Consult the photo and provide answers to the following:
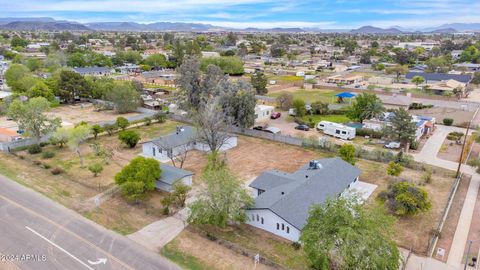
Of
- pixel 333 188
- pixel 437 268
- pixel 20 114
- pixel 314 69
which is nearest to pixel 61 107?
pixel 20 114

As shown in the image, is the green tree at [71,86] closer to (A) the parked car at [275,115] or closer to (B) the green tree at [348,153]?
(A) the parked car at [275,115]

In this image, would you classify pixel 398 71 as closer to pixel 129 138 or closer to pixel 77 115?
pixel 129 138

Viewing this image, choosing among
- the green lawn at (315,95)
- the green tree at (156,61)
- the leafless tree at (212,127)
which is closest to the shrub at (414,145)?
the leafless tree at (212,127)

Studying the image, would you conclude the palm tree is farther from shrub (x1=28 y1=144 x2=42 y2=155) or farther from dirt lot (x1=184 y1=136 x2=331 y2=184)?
shrub (x1=28 y1=144 x2=42 y2=155)

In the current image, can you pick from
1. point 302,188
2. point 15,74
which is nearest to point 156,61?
point 15,74

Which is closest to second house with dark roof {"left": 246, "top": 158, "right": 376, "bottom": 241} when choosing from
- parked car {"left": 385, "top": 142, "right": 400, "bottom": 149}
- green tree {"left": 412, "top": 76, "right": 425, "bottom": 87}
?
parked car {"left": 385, "top": 142, "right": 400, "bottom": 149}
